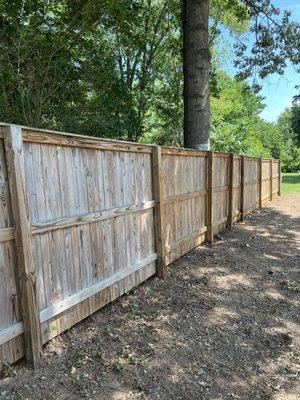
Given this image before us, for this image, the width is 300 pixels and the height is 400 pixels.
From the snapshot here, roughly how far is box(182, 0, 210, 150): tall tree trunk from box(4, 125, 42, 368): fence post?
18.3 ft

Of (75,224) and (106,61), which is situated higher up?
(106,61)

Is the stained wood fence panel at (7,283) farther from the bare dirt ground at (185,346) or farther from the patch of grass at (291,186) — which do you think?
the patch of grass at (291,186)

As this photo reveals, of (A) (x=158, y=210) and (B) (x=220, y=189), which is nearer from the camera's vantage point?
(A) (x=158, y=210)

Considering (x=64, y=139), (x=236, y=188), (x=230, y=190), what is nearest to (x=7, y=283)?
(x=64, y=139)

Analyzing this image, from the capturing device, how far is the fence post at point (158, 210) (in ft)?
15.4

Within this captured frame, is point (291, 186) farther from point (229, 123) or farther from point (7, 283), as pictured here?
point (7, 283)

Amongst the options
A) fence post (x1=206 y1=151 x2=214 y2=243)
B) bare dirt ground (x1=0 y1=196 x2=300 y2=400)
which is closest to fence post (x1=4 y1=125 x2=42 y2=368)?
bare dirt ground (x1=0 y1=196 x2=300 y2=400)

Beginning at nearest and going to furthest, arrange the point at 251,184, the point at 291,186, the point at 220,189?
the point at 220,189 < the point at 251,184 < the point at 291,186

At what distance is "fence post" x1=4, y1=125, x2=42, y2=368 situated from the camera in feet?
8.41

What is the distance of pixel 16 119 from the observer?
7422 millimetres

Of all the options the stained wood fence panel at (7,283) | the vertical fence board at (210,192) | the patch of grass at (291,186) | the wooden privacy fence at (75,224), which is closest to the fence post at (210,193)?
the vertical fence board at (210,192)

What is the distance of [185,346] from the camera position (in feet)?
10.8

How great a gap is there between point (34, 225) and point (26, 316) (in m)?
0.64

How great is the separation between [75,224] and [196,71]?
17.8 ft
